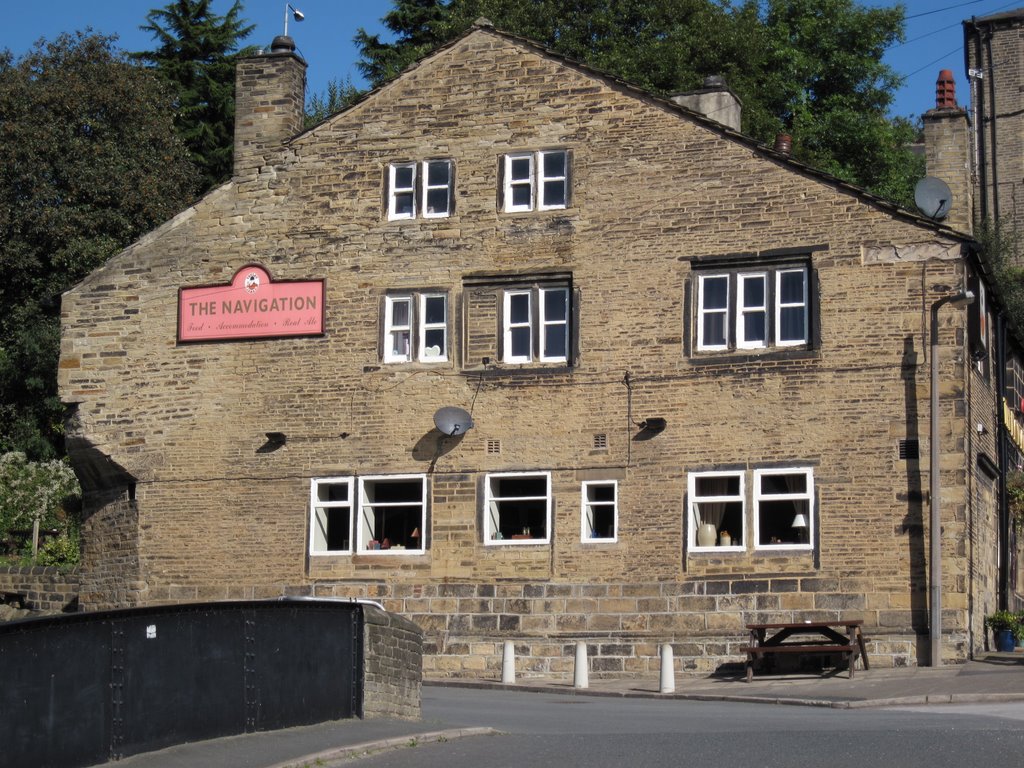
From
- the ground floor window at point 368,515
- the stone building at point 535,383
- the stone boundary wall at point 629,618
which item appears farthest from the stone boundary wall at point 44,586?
the stone boundary wall at point 629,618

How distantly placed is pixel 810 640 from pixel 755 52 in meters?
28.5

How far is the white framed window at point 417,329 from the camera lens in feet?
101

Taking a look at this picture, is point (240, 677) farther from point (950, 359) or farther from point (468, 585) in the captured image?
point (950, 359)

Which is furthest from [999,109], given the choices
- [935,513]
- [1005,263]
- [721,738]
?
[721,738]

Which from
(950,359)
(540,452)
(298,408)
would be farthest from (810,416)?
(298,408)

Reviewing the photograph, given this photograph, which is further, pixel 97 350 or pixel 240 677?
pixel 97 350

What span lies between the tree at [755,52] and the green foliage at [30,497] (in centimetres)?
1465

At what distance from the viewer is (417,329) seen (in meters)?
30.9

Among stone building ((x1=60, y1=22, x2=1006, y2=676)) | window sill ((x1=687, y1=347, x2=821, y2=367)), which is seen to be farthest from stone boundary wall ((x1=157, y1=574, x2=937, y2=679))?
window sill ((x1=687, y1=347, x2=821, y2=367))

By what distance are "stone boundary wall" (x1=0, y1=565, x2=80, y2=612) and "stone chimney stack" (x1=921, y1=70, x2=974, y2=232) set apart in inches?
740

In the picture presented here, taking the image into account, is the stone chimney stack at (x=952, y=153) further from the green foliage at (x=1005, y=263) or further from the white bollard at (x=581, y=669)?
the green foliage at (x=1005, y=263)

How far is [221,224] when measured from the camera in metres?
32.5

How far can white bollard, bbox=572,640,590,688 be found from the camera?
2619 centimetres

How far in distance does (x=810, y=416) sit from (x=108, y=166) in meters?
27.1
